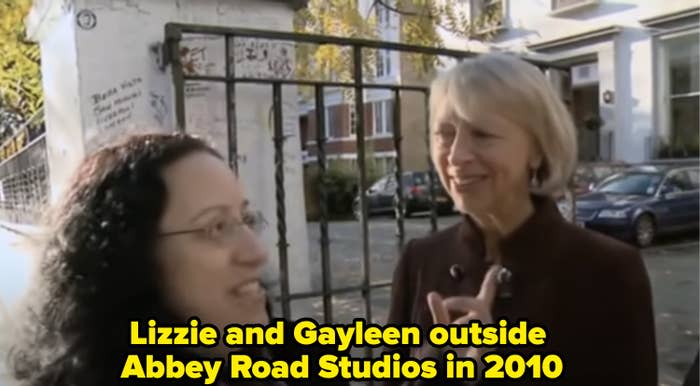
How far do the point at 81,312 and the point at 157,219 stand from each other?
0.73 feet

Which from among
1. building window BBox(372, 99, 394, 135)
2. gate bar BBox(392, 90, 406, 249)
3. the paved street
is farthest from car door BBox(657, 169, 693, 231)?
building window BBox(372, 99, 394, 135)

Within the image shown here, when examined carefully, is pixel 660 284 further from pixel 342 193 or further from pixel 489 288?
pixel 342 193

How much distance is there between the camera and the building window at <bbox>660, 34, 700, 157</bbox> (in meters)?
15.9

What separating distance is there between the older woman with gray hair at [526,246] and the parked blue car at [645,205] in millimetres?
9488

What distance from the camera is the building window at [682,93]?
1590 cm

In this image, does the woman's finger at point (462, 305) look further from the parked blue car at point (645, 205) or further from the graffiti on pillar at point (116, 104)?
the parked blue car at point (645, 205)

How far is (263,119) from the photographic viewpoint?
2.74 meters

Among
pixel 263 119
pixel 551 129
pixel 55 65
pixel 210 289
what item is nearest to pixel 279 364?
pixel 210 289

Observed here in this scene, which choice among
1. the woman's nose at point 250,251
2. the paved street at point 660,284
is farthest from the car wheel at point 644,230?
the woman's nose at point 250,251

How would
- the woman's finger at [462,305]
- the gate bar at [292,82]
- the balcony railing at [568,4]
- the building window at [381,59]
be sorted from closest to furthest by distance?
1. the woman's finger at [462,305]
2. the gate bar at [292,82]
3. the building window at [381,59]
4. the balcony railing at [568,4]

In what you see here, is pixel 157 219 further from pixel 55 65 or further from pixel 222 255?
pixel 55 65

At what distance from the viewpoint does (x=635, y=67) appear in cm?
1658

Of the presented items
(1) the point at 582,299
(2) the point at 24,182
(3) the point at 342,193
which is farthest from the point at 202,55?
(3) the point at 342,193

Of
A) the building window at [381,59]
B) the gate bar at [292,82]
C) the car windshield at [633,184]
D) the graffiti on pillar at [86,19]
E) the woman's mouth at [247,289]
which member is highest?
the building window at [381,59]
